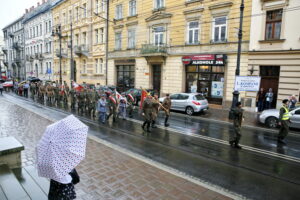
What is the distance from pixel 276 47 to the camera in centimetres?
1496

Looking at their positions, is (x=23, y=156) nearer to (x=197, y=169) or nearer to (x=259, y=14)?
(x=197, y=169)

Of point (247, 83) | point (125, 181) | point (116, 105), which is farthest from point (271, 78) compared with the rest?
point (125, 181)

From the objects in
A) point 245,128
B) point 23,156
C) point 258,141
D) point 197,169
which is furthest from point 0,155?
point 245,128

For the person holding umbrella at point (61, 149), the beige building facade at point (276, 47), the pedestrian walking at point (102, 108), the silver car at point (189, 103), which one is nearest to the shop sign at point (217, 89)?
the beige building facade at point (276, 47)

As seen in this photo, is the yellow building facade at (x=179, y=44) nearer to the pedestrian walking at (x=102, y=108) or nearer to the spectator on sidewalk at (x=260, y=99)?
the spectator on sidewalk at (x=260, y=99)

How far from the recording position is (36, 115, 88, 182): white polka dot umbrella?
2.35 meters

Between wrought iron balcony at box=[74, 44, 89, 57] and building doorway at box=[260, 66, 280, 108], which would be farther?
wrought iron balcony at box=[74, 44, 89, 57]

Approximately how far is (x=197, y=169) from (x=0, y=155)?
466cm

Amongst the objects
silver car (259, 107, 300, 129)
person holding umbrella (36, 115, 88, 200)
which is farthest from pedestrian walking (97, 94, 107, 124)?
silver car (259, 107, 300, 129)

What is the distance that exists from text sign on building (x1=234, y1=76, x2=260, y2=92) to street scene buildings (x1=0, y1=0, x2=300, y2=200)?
6cm

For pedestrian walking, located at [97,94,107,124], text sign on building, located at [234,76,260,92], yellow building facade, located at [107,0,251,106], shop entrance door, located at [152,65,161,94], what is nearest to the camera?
pedestrian walking, located at [97,94,107,124]

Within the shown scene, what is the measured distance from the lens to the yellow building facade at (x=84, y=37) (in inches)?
1157

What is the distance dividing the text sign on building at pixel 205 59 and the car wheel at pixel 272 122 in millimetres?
7379

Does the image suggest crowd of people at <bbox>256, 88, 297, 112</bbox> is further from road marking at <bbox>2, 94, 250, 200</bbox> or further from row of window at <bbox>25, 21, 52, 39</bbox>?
row of window at <bbox>25, 21, 52, 39</bbox>
